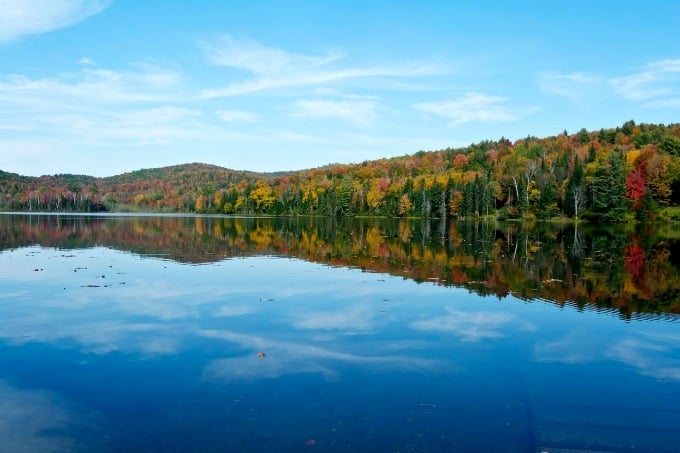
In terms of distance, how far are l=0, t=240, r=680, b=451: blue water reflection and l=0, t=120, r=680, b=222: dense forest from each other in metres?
82.8

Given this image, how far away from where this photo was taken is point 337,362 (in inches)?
450

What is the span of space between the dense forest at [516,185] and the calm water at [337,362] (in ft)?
249

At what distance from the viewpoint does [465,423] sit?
838 cm

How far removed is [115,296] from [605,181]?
3438 inches

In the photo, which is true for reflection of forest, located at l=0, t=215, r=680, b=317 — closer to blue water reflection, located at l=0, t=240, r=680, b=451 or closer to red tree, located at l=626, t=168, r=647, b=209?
blue water reflection, located at l=0, t=240, r=680, b=451

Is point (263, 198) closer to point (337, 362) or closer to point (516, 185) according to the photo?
point (516, 185)

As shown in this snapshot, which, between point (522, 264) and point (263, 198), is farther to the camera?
point (263, 198)

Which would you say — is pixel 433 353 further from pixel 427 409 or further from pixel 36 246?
pixel 36 246

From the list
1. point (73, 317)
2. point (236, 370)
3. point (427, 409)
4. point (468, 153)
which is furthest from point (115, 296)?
point (468, 153)

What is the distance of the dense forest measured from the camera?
8962 cm

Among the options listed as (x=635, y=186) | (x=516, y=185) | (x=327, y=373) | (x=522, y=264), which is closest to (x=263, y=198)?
(x=516, y=185)

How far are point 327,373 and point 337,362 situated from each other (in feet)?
2.37

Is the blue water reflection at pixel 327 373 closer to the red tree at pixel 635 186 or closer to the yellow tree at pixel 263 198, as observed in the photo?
the red tree at pixel 635 186

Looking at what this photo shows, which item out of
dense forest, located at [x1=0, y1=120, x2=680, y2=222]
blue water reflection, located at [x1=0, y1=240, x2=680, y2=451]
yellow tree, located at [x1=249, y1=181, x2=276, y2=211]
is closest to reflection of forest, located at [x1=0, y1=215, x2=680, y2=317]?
blue water reflection, located at [x1=0, y1=240, x2=680, y2=451]
